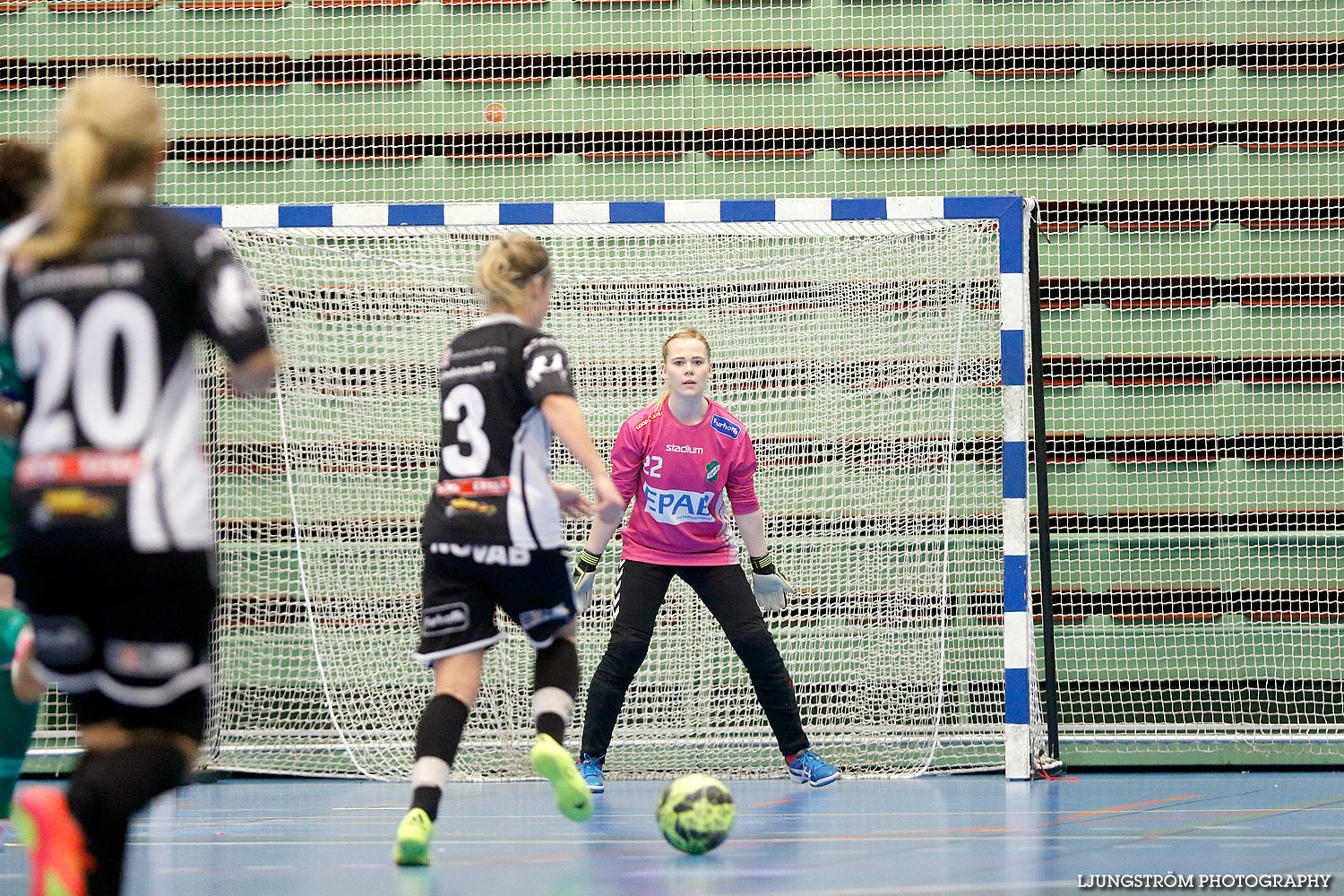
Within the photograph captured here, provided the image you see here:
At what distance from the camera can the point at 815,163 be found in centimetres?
829

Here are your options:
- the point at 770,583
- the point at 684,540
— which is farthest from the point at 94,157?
the point at 770,583

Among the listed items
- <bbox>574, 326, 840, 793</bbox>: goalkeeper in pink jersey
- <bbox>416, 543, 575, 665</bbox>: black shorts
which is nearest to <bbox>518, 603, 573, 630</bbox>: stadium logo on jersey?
<bbox>416, 543, 575, 665</bbox>: black shorts

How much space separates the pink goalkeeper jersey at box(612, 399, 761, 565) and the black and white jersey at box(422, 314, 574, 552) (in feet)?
6.59

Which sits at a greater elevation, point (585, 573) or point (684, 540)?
point (684, 540)

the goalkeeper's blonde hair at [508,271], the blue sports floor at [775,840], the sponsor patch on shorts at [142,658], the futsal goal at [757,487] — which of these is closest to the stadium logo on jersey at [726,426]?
the futsal goal at [757,487]

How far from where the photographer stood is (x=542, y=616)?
386 cm

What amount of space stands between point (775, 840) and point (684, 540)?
174 centimetres

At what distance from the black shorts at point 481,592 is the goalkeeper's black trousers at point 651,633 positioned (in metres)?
2.06

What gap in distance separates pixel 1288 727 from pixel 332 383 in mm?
5520

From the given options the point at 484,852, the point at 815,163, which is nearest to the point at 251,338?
the point at 484,852

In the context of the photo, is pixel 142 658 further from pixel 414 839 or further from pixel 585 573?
pixel 585 573

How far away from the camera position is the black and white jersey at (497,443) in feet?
12.3

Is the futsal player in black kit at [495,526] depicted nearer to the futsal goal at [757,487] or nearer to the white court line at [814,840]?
the white court line at [814,840]

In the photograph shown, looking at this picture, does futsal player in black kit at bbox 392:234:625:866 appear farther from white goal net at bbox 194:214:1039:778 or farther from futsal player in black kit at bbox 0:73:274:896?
white goal net at bbox 194:214:1039:778
